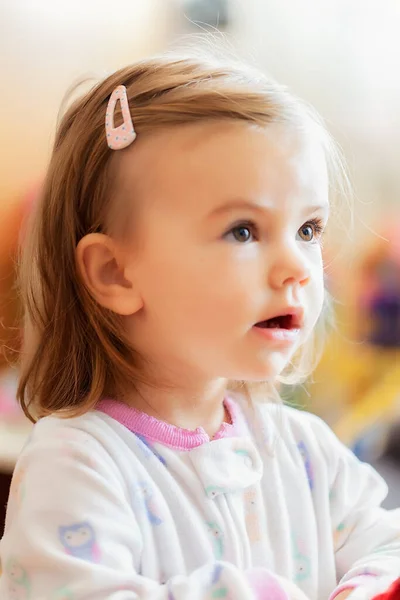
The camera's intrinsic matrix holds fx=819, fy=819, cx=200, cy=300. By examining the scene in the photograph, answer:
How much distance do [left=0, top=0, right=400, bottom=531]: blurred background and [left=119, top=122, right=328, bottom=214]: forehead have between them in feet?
2.77

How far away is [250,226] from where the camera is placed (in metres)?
0.72

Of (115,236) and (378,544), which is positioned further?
(378,544)

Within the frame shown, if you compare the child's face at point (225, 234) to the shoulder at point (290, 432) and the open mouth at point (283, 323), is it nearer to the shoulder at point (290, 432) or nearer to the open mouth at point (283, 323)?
the open mouth at point (283, 323)

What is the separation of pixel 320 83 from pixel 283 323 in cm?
105

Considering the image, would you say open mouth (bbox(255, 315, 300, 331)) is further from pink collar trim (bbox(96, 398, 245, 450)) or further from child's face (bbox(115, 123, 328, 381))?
pink collar trim (bbox(96, 398, 245, 450))

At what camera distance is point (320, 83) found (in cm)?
167

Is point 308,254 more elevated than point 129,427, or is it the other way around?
point 308,254

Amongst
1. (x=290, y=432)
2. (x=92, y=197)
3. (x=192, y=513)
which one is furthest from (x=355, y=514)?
(x=92, y=197)

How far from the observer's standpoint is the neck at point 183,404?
80cm

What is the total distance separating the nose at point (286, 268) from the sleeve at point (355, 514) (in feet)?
0.88

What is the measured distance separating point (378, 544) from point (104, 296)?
0.40 metres

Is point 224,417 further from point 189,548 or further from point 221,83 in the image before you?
point 221,83

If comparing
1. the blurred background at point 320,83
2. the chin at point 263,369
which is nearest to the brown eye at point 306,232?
the chin at point 263,369

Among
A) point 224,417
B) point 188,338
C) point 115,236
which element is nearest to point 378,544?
point 224,417
